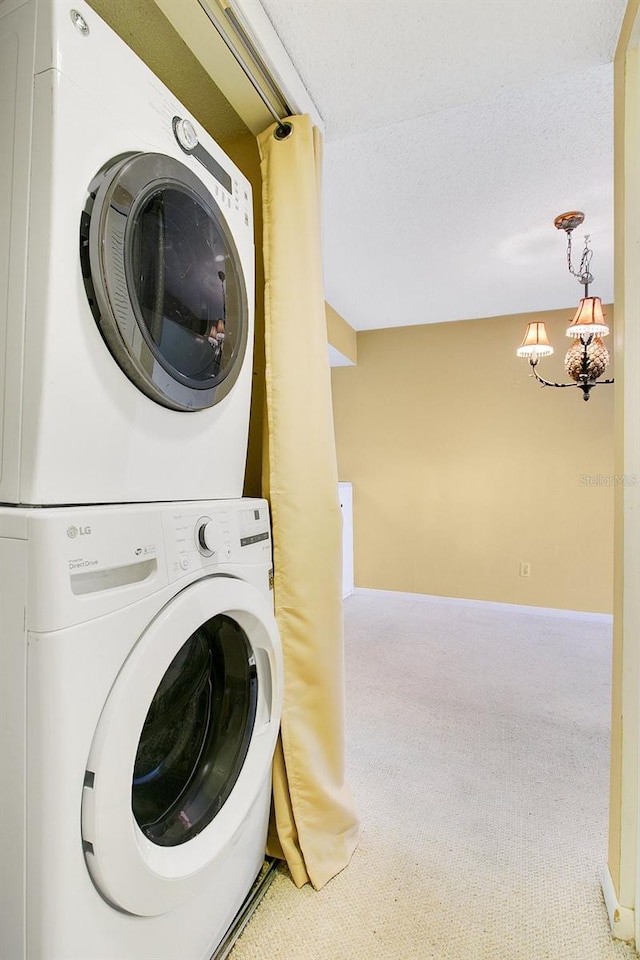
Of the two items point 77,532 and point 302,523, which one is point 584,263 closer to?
point 302,523

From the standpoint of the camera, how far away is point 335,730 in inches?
51.8

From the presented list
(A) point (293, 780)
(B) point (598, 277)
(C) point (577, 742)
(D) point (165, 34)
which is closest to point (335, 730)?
(A) point (293, 780)

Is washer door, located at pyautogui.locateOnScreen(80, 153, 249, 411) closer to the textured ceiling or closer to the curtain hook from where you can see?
the curtain hook

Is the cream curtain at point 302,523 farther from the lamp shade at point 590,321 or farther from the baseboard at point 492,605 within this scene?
the baseboard at point 492,605

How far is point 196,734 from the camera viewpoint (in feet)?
3.40

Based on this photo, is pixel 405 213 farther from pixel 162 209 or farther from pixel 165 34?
pixel 162 209

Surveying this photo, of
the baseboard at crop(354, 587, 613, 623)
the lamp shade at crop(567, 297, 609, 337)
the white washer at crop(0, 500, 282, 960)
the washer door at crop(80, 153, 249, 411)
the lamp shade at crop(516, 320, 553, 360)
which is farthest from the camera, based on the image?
the baseboard at crop(354, 587, 613, 623)

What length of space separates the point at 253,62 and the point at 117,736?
1510 mm

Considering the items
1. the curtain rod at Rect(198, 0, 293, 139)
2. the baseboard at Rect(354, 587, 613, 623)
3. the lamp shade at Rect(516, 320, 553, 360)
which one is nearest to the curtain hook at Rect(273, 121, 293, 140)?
the curtain rod at Rect(198, 0, 293, 139)

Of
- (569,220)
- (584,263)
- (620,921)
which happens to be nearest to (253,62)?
(569,220)

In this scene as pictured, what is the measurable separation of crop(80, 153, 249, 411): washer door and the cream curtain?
182 millimetres

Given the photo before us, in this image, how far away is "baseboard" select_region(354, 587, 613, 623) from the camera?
11.9 feet

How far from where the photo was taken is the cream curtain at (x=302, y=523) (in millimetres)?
1231

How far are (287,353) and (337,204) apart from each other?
1408 millimetres
